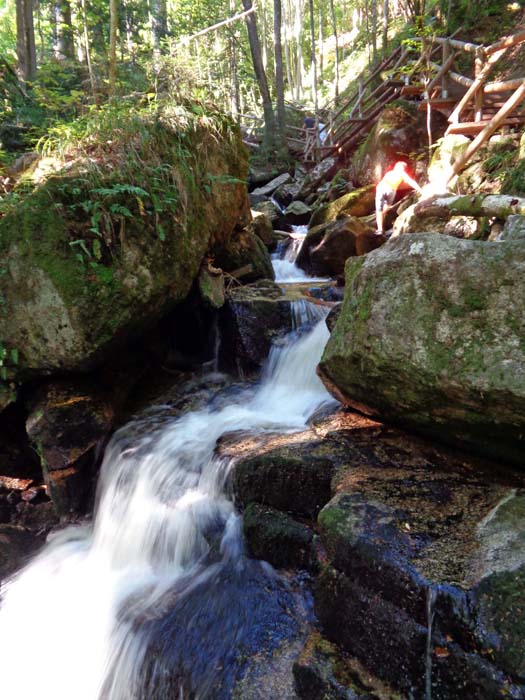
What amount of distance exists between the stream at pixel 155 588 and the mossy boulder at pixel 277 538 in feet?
0.40

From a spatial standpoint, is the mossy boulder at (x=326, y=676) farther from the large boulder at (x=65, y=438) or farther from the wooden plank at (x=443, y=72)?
the wooden plank at (x=443, y=72)

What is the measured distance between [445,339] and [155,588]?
323cm

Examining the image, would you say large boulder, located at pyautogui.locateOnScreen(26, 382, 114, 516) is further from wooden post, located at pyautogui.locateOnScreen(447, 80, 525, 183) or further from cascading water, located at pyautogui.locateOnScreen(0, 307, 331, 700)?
wooden post, located at pyautogui.locateOnScreen(447, 80, 525, 183)

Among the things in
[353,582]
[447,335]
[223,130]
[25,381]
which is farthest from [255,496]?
[223,130]

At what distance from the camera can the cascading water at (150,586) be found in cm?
298

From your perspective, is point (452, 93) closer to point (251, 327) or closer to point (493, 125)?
point (493, 125)

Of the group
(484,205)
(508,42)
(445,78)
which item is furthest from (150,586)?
(445,78)

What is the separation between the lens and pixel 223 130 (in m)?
6.80

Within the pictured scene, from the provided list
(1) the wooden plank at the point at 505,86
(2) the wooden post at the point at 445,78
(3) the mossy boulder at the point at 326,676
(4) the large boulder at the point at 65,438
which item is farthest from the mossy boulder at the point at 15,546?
(2) the wooden post at the point at 445,78

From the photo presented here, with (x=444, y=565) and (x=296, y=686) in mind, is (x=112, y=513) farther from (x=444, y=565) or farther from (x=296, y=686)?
(x=444, y=565)

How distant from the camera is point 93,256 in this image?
4.64 metres

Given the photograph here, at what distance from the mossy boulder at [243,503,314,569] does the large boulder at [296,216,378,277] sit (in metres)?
6.83

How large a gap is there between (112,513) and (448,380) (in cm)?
378

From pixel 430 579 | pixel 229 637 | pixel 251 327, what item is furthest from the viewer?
pixel 251 327
